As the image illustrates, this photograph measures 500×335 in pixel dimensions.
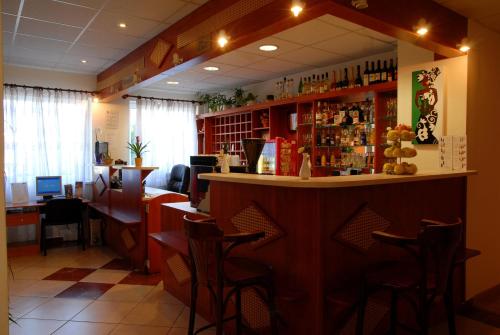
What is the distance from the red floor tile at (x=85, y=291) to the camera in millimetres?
3834

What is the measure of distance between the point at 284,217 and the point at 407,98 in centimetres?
207

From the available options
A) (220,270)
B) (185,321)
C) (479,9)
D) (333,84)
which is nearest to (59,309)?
(185,321)

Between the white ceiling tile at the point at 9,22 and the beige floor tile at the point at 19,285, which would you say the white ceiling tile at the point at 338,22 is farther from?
the beige floor tile at the point at 19,285

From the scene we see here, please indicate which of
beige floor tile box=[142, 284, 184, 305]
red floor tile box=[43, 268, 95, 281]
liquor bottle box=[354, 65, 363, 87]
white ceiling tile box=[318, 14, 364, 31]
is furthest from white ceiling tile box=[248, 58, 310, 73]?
red floor tile box=[43, 268, 95, 281]

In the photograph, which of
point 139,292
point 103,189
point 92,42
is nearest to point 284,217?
point 139,292

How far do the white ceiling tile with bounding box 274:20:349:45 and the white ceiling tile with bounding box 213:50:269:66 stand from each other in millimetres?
806

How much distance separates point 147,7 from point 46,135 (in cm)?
357

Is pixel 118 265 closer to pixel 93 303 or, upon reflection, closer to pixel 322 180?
pixel 93 303

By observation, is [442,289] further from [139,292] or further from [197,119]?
[197,119]

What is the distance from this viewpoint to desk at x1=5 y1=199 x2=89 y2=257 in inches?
212

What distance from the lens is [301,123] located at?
5.77 metres

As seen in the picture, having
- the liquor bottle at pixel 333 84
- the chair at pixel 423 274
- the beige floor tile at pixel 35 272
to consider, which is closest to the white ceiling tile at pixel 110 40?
the liquor bottle at pixel 333 84

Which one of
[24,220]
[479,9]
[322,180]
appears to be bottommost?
[24,220]

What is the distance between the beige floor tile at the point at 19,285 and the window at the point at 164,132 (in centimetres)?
318
